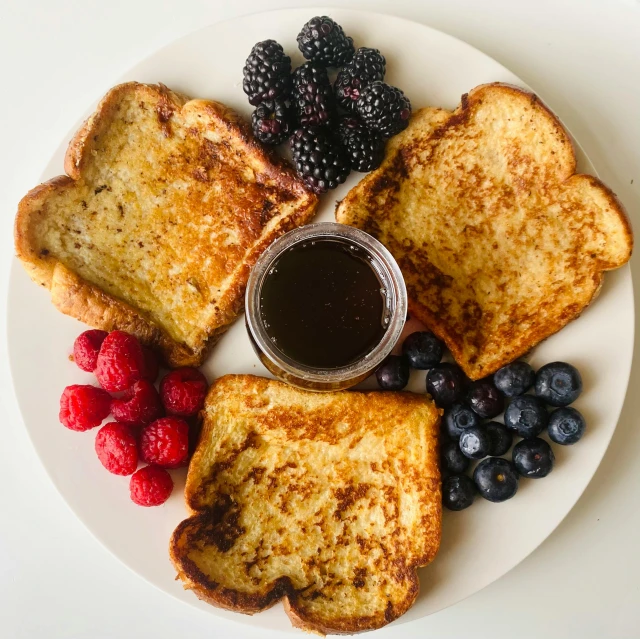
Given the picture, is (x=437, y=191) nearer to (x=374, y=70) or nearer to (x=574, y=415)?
(x=374, y=70)

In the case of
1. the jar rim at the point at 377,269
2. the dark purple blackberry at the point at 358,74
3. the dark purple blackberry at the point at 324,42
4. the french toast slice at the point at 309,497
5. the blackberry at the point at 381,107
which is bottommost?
the french toast slice at the point at 309,497

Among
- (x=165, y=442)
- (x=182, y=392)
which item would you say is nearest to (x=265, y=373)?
(x=182, y=392)

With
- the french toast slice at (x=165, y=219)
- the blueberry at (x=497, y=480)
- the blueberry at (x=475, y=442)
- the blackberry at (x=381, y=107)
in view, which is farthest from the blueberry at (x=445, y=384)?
the blackberry at (x=381, y=107)

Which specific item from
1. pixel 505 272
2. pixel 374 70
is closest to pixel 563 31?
pixel 374 70

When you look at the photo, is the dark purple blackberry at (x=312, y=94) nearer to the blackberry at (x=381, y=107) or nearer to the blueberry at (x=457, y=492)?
the blackberry at (x=381, y=107)

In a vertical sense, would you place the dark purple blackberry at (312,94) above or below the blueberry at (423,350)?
above

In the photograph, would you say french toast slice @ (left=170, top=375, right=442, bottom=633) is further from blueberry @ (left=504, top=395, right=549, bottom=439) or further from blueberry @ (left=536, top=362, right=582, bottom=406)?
blueberry @ (left=536, top=362, right=582, bottom=406)
